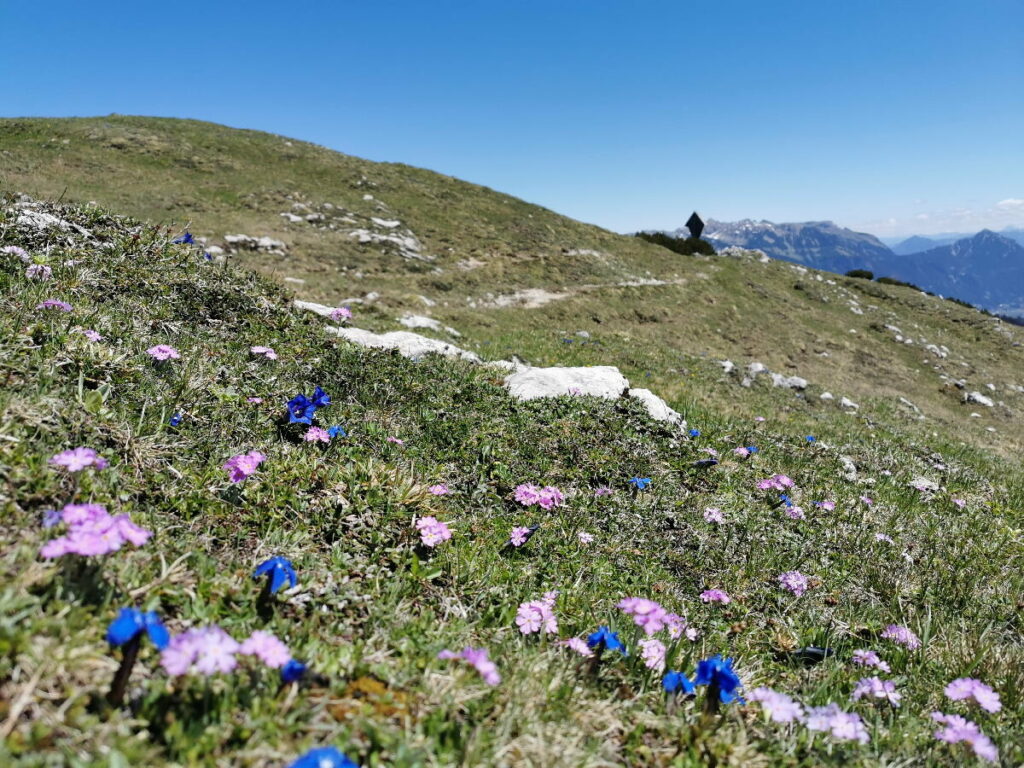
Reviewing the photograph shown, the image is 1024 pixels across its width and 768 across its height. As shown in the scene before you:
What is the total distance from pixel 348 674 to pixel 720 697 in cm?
183

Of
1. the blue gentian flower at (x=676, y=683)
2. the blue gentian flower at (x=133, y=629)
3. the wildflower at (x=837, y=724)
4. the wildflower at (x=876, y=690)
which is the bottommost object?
Answer: the wildflower at (x=876, y=690)

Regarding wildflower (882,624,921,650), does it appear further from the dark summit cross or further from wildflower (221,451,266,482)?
the dark summit cross

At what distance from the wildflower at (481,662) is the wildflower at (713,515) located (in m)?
3.72

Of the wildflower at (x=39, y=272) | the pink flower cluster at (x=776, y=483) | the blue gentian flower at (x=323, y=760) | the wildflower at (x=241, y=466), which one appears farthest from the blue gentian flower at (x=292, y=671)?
the pink flower cluster at (x=776, y=483)

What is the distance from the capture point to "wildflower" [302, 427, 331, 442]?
4438 millimetres

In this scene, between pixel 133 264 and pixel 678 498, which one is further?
pixel 133 264

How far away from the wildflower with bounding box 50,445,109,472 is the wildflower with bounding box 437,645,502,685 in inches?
82.2

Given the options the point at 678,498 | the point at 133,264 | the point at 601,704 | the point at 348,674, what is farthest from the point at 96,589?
the point at 133,264

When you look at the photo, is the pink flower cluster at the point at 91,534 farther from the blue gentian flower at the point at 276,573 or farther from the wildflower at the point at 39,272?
the wildflower at the point at 39,272

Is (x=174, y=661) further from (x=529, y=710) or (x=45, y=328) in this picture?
(x=45, y=328)

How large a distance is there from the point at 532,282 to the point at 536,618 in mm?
29459

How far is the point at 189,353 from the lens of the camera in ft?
17.6

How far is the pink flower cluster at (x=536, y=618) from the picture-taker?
3.20 metres

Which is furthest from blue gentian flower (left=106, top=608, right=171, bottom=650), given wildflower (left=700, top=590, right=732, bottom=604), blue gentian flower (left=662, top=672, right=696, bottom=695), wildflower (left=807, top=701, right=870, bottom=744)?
wildflower (left=700, top=590, right=732, bottom=604)
